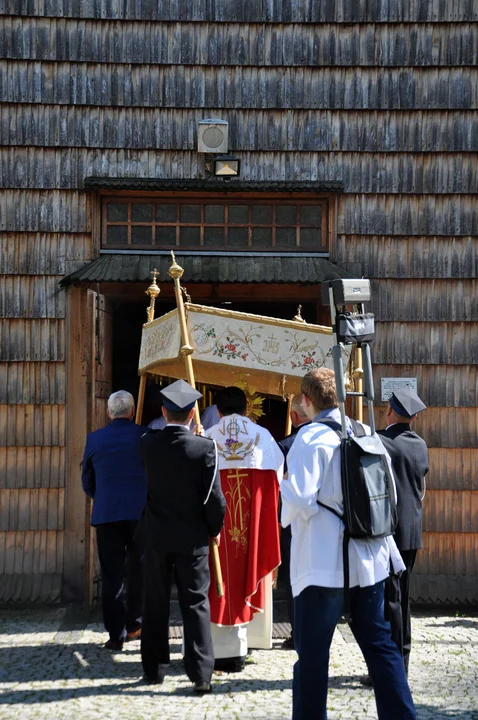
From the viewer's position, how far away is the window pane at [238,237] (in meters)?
8.70

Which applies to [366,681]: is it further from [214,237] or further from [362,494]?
[214,237]

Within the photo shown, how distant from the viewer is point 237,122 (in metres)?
8.59

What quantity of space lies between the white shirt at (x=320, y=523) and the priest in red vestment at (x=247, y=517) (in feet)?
6.56

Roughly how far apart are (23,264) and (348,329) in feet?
14.4

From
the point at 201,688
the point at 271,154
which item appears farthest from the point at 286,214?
the point at 201,688

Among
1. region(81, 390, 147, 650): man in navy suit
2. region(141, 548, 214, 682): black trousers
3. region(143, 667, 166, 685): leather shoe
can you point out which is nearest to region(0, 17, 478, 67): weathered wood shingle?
region(81, 390, 147, 650): man in navy suit

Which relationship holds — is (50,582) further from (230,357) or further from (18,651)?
(230,357)

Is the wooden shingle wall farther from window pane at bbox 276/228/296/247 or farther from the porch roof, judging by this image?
window pane at bbox 276/228/296/247

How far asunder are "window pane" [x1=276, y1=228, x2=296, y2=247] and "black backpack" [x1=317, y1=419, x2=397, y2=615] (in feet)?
14.3

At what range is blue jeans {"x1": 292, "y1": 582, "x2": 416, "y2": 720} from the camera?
172 inches

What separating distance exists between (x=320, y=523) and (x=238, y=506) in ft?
7.23

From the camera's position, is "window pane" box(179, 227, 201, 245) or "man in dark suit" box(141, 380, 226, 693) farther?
"window pane" box(179, 227, 201, 245)

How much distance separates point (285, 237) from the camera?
28.7ft

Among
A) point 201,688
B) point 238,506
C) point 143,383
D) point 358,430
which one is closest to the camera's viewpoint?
point 358,430
